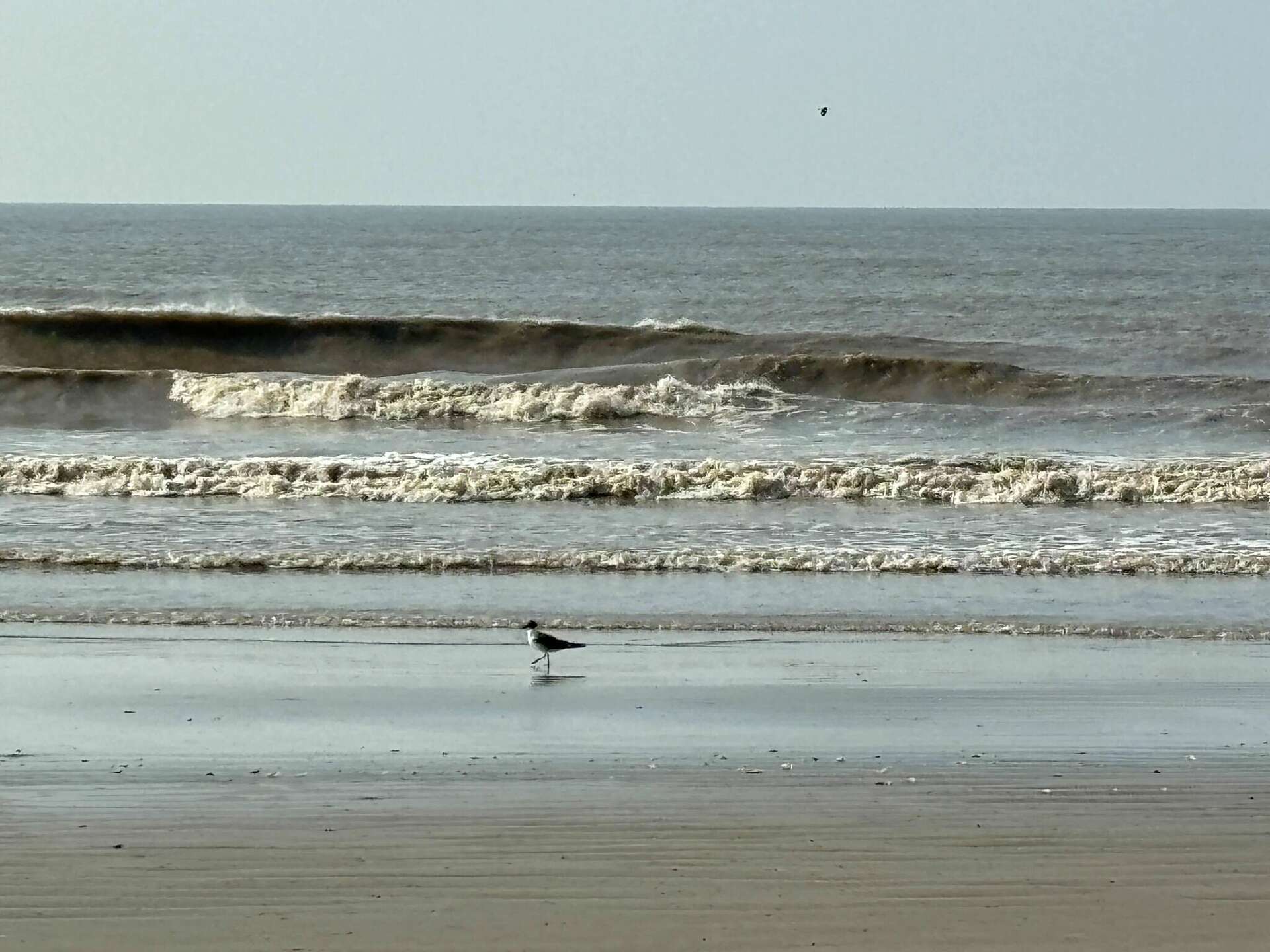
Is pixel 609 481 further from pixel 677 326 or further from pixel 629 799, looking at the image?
pixel 677 326

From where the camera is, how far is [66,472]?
1667cm

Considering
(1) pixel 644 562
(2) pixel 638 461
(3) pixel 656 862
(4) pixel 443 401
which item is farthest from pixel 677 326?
(3) pixel 656 862

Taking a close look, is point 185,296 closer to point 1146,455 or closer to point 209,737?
point 1146,455

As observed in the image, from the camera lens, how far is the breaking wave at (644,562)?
12391mm

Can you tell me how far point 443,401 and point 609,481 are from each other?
862 centimetres

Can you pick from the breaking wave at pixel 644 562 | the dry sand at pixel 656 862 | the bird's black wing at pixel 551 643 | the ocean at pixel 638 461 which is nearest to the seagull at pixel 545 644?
the bird's black wing at pixel 551 643

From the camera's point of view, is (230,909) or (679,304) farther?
(679,304)

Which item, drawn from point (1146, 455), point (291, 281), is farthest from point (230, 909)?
point (291, 281)

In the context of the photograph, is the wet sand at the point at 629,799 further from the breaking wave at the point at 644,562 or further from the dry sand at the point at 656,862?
the breaking wave at the point at 644,562

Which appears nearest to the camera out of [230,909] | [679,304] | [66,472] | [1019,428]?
[230,909]

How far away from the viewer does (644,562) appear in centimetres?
1270

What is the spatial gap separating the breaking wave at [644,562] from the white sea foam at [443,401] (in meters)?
11.2

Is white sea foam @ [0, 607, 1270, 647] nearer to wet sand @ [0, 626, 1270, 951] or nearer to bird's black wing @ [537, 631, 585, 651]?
wet sand @ [0, 626, 1270, 951]

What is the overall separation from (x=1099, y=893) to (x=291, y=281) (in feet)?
179
